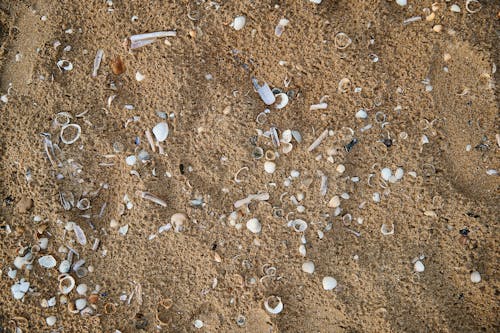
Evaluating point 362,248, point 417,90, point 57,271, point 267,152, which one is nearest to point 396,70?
point 417,90

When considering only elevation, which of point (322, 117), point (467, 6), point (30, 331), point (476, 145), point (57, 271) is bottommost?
point (30, 331)

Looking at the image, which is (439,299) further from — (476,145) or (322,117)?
(322,117)

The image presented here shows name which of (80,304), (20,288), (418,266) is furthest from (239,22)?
(20,288)

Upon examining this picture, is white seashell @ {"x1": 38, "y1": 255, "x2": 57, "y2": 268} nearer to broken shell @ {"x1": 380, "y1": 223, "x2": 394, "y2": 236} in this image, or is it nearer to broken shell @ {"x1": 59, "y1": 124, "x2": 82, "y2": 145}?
broken shell @ {"x1": 59, "y1": 124, "x2": 82, "y2": 145}

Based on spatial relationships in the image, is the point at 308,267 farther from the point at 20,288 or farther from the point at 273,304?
the point at 20,288

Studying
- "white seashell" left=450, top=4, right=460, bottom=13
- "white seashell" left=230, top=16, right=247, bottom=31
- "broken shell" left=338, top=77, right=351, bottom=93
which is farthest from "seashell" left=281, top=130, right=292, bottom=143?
"white seashell" left=450, top=4, right=460, bottom=13

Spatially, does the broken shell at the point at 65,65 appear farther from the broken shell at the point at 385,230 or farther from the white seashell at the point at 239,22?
the broken shell at the point at 385,230
